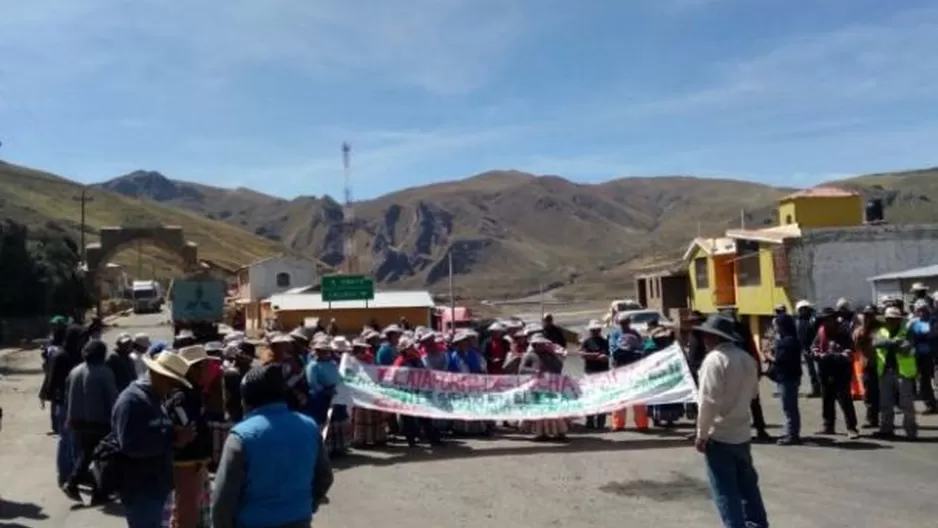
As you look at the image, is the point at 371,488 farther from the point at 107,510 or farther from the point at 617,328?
the point at 617,328

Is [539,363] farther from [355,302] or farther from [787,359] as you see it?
[355,302]

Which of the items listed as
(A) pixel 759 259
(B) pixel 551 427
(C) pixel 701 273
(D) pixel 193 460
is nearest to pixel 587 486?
(B) pixel 551 427

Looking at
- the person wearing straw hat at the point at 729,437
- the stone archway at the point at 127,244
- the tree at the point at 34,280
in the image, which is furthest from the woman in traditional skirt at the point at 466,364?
the stone archway at the point at 127,244

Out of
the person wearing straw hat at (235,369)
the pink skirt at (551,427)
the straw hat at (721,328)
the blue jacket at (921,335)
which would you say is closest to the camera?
the straw hat at (721,328)

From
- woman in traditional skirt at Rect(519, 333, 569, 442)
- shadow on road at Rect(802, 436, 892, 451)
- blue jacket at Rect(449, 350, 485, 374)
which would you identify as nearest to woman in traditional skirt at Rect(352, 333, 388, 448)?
blue jacket at Rect(449, 350, 485, 374)

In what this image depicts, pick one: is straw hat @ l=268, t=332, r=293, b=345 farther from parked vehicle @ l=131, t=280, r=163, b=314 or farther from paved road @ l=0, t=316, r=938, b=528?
parked vehicle @ l=131, t=280, r=163, b=314

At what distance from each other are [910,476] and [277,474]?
8.73 metres

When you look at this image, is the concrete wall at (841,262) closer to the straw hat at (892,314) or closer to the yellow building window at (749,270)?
the yellow building window at (749,270)

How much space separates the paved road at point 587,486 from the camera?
32.9 ft

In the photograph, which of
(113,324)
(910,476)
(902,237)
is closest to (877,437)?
(910,476)

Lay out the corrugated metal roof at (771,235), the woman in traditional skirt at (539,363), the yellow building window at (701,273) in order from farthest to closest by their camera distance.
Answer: the yellow building window at (701,273)
the corrugated metal roof at (771,235)
the woman in traditional skirt at (539,363)

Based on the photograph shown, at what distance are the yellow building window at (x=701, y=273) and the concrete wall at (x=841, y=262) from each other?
9.46 metres

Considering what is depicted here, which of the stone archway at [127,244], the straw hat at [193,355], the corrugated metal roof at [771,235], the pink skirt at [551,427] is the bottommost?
the pink skirt at [551,427]

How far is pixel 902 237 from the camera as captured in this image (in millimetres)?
34625
